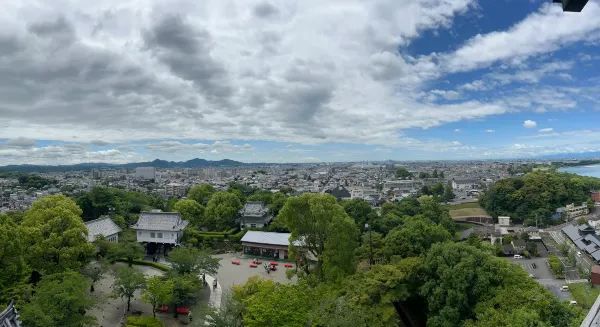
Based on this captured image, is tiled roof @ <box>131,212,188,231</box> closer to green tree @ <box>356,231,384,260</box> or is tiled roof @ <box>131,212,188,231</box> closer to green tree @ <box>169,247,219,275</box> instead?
green tree @ <box>169,247,219,275</box>

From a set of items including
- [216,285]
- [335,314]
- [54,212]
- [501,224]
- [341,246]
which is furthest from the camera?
[501,224]

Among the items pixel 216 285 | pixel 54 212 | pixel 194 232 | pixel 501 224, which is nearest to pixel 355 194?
pixel 501 224

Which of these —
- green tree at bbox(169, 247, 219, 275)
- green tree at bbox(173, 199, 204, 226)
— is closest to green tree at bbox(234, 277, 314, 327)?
green tree at bbox(169, 247, 219, 275)

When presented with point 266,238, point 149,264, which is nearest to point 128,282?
point 149,264

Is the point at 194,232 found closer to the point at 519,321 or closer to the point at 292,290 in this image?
the point at 292,290

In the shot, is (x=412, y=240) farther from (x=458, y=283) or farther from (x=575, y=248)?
(x=575, y=248)
